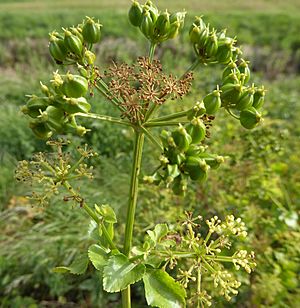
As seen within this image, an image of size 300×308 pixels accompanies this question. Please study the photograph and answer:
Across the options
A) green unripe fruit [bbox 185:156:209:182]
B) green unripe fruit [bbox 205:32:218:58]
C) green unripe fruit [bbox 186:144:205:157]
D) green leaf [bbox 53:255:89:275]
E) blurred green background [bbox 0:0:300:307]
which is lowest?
blurred green background [bbox 0:0:300:307]

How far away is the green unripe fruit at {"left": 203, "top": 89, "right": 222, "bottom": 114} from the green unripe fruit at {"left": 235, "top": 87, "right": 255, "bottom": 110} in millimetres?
94

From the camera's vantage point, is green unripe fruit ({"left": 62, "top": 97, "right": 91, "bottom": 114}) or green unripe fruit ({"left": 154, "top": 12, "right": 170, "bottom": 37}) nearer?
green unripe fruit ({"left": 62, "top": 97, "right": 91, "bottom": 114})

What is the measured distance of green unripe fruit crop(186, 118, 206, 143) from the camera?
145 centimetres

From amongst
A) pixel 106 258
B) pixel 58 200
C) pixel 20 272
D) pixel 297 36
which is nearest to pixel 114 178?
pixel 58 200

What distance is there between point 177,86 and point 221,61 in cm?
24

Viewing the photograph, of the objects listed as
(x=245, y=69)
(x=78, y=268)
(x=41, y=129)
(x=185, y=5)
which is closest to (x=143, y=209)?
(x=78, y=268)

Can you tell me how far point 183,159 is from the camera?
4.70 ft

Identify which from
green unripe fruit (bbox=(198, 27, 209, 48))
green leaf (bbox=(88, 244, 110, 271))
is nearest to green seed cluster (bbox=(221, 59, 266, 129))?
green unripe fruit (bbox=(198, 27, 209, 48))

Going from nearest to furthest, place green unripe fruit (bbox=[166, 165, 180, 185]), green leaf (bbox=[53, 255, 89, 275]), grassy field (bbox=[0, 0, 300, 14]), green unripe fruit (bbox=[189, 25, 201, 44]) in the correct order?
green unripe fruit (bbox=[166, 165, 180, 185]), green unripe fruit (bbox=[189, 25, 201, 44]), green leaf (bbox=[53, 255, 89, 275]), grassy field (bbox=[0, 0, 300, 14])

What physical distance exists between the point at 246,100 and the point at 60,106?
2.03 feet

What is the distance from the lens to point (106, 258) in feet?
5.72

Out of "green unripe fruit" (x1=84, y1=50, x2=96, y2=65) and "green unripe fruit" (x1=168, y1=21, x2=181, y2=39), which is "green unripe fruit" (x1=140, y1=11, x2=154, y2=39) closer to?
"green unripe fruit" (x1=168, y1=21, x2=181, y2=39)

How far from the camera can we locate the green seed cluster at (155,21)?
1.69 m

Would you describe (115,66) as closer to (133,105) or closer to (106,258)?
(133,105)
